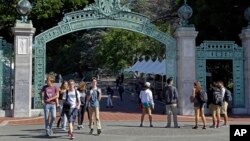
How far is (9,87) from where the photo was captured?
20.2 meters

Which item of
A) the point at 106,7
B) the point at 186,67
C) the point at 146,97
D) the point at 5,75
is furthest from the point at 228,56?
the point at 5,75

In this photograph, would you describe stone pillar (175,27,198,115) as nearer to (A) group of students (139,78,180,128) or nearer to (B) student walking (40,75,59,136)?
(A) group of students (139,78,180,128)

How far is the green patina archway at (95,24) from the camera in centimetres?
2036

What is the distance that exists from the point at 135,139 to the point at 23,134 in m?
3.47

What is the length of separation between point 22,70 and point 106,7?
468cm

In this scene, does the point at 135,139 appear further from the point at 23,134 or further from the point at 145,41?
the point at 145,41

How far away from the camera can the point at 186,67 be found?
67.9 ft

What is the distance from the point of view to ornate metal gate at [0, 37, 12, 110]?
1991cm

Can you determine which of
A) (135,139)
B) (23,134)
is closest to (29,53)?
(23,134)

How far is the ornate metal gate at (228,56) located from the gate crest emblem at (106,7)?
13.4 feet

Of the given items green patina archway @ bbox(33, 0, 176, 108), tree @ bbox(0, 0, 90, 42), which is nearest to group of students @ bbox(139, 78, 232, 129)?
green patina archway @ bbox(33, 0, 176, 108)

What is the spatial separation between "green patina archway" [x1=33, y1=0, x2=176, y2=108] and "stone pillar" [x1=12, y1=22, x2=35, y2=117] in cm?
64

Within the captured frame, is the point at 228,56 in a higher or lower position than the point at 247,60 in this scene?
higher

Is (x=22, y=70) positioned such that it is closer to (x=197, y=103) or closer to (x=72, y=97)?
(x=72, y=97)
